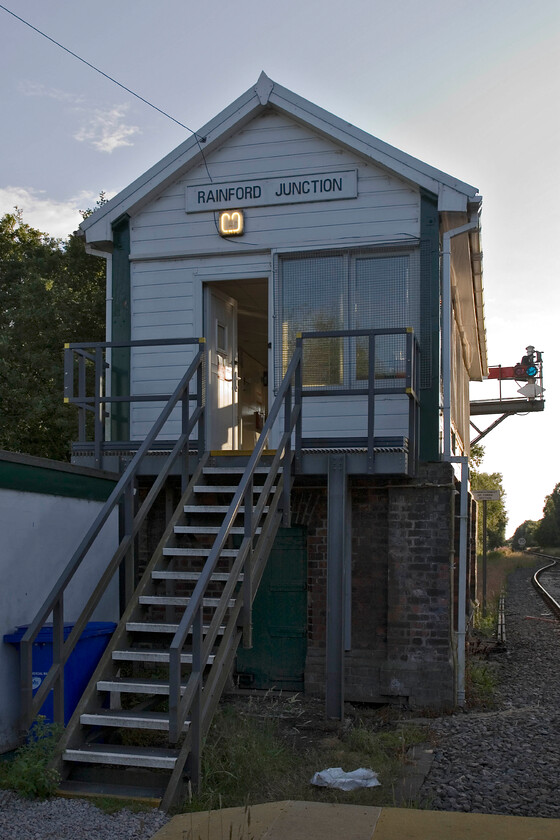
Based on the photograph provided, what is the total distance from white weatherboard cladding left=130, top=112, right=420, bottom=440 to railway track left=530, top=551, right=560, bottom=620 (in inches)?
470

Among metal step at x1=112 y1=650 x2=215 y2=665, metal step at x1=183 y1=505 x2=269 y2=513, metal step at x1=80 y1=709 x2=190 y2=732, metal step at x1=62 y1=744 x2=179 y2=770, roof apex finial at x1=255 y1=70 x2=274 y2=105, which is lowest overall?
metal step at x1=62 y1=744 x2=179 y2=770

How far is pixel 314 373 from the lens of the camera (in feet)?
32.4

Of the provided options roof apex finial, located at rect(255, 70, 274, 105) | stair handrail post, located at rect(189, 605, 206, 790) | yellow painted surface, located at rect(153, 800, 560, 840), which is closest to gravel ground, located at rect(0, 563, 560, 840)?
yellow painted surface, located at rect(153, 800, 560, 840)

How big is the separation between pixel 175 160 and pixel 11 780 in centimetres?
707

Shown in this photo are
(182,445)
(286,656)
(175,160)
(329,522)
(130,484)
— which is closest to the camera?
(130,484)

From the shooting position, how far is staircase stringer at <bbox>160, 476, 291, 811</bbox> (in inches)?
225

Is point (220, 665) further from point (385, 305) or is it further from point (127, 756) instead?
point (385, 305)

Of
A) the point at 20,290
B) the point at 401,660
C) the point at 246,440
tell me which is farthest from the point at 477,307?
the point at 20,290

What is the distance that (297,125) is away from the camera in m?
10.2

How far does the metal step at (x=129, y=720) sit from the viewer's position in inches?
236

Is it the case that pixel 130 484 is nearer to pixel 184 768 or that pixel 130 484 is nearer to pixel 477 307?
pixel 184 768

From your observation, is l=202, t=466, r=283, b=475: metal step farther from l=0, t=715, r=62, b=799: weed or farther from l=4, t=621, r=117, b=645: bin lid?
l=0, t=715, r=62, b=799: weed

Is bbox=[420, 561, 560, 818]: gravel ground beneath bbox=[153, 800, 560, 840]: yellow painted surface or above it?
beneath

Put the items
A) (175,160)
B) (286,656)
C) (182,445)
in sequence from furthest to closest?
(175,160) → (286,656) → (182,445)
